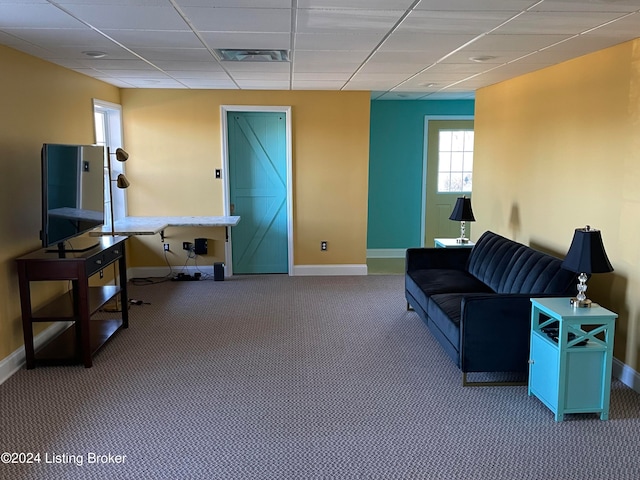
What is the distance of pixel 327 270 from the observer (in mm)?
6680

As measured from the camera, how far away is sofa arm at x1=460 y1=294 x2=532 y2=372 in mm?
3314

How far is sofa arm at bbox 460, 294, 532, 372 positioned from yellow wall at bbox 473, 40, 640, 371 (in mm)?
728

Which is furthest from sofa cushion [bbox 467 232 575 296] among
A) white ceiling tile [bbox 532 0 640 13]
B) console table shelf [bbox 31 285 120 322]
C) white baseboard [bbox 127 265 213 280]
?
white baseboard [bbox 127 265 213 280]

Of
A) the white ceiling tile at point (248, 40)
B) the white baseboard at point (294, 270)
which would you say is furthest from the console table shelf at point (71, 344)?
the white ceiling tile at point (248, 40)

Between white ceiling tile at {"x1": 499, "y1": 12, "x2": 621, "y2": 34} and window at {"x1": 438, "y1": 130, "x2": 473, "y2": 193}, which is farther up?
white ceiling tile at {"x1": 499, "y1": 12, "x2": 621, "y2": 34}

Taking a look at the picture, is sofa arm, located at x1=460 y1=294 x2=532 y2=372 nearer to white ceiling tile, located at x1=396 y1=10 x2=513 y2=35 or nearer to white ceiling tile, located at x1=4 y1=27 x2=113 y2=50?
white ceiling tile, located at x1=396 y1=10 x2=513 y2=35

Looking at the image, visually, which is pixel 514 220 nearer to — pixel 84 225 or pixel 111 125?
pixel 84 225

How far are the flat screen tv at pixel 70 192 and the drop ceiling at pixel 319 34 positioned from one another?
2.46 ft

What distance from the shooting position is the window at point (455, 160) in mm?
7770

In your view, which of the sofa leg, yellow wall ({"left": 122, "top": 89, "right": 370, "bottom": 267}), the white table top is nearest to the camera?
the sofa leg

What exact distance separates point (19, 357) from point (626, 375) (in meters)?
4.22

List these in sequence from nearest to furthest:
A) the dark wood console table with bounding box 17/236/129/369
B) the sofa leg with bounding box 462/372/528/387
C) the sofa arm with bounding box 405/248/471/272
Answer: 1. the sofa leg with bounding box 462/372/528/387
2. the dark wood console table with bounding box 17/236/129/369
3. the sofa arm with bounding box 405/248/471/272

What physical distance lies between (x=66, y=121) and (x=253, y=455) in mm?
3432

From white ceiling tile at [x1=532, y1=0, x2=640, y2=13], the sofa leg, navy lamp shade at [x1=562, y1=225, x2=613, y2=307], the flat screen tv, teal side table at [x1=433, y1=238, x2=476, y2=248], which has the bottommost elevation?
the sofa leg
